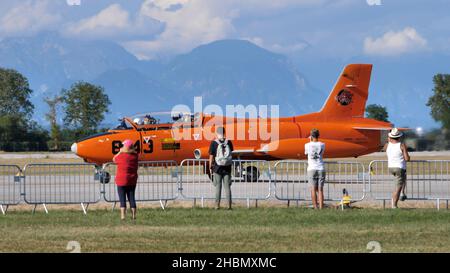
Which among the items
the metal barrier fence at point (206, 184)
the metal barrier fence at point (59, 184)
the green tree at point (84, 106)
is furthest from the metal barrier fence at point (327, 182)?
the green tree at point (84, 106)

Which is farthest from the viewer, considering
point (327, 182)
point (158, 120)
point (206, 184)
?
point (158, 120)

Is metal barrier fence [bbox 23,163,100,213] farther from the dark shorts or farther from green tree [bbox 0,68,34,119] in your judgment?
green tree [bbox 0,68,34,119]

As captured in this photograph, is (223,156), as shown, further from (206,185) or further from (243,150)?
(243,150)

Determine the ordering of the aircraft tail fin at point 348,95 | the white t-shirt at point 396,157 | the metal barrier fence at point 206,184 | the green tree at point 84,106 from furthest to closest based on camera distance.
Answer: the green tree at point 84,106
the aircraft tail fin at point 348,95
the metal barrier fence at point 206,184
the white t-shirt at point 396,157

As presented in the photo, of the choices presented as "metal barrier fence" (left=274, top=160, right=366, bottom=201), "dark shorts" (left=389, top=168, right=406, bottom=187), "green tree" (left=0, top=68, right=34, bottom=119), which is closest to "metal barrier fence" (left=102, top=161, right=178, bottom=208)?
"metal barrier fence" (left=274, top=160, right=366, bottom=201)

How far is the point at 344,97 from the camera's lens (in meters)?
33.6

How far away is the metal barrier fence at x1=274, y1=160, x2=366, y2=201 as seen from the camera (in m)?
20.7

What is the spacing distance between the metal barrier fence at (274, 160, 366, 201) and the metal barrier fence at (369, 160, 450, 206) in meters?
0.34

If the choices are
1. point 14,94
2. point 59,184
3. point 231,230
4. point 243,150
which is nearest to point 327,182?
point 59,184

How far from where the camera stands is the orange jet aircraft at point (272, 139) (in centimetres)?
2892

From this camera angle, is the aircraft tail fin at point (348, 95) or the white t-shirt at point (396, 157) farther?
the aircraft tail fin at point (348, 95)

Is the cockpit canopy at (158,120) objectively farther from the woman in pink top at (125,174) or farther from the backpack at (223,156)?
the woman in pink top at (125,174)

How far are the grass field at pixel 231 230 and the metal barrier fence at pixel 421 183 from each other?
2854mm

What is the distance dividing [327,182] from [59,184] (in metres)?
6.65
